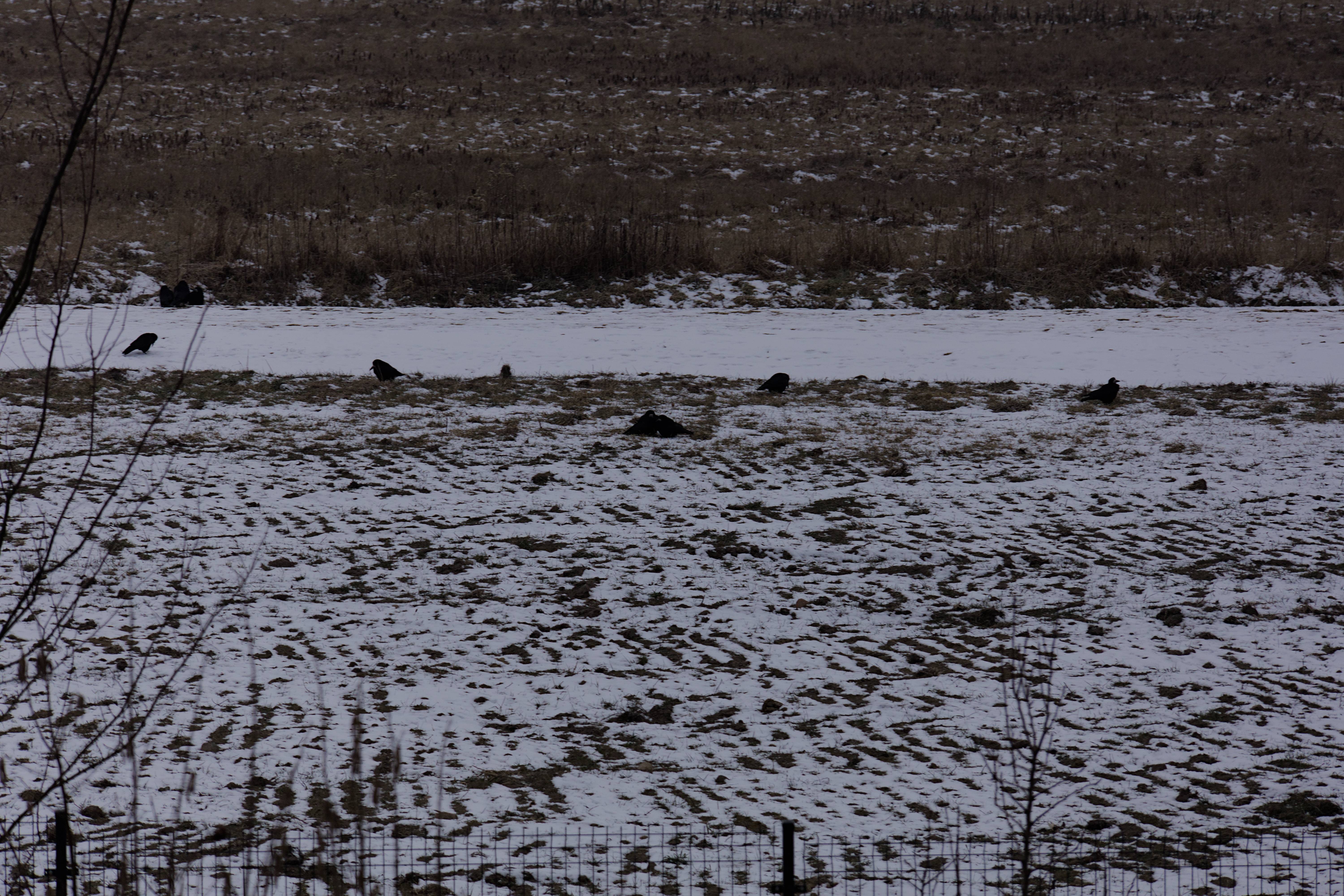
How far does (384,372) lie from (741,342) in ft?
17.1

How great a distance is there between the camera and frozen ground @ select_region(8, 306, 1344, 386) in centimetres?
1404

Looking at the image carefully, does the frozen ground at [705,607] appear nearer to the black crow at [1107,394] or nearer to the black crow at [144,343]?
the black crow at [1107,394]

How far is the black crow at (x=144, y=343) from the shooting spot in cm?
1358

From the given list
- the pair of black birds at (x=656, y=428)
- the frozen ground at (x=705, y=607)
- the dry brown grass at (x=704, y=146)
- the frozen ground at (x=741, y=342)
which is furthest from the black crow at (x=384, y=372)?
the dry brown grass at (x=704, y=146)

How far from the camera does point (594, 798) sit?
5441mm

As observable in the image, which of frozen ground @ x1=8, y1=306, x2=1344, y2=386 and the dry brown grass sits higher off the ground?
the dry brown grass

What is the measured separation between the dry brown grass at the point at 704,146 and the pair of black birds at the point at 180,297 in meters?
0.97

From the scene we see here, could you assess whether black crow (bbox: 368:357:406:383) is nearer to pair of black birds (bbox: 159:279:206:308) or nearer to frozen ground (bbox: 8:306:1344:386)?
frozen ground (bbox: 8:306:1344:386)

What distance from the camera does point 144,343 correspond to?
13.7 metres

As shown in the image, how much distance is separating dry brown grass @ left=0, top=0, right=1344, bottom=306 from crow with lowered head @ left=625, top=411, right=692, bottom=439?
6507mm

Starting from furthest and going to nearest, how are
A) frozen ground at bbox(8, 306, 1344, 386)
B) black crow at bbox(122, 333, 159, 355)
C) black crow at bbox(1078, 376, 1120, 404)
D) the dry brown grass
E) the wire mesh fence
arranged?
the dry brown grass → frozen ground at bbox(8, 306, 1344, 386) → black crow at bbox(122, 333, 159, 355) → black crow at bbox(1078, 376, 1120, 404) → the wire mesh fence

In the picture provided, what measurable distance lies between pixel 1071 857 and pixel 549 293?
14.8 meters

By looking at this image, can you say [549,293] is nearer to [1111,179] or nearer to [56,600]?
[56,600]

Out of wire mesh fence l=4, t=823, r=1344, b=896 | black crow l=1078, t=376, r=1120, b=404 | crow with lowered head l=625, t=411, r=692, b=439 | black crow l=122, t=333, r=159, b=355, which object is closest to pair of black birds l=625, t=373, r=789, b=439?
crow with lowered head l=625, t=411, r=692, b=439
